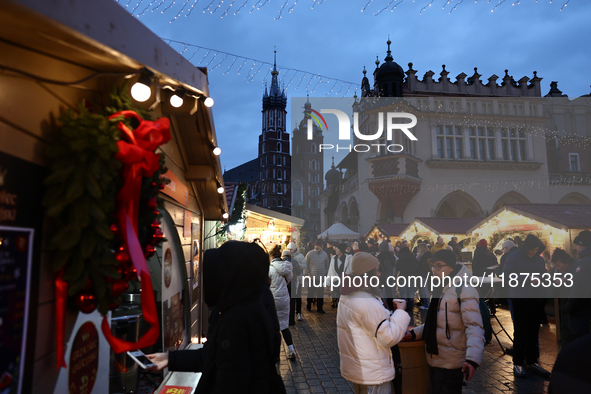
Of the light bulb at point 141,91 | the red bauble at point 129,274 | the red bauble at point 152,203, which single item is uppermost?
the light bulb at point 141,91

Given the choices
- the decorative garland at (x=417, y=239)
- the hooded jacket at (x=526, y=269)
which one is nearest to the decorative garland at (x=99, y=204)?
the hooded jacket at (x=526, y=269)

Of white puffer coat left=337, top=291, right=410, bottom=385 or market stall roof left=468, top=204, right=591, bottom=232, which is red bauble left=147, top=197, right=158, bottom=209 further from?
market stall roof left=468, top=204, right=591, bottom=232

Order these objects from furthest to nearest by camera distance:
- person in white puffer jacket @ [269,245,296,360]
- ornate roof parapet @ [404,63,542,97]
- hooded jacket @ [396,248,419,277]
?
ornate roof parapet @ [404,63,542,97], hooded jacket @ [396,248,419,277], person in white puffer jacket @ [269,245,296,360]

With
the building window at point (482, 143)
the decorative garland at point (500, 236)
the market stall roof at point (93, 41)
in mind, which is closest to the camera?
the market stall roof at point (93, 41)

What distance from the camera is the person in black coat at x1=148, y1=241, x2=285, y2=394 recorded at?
1.89 metres

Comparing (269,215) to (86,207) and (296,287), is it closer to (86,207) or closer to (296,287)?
(296,287)

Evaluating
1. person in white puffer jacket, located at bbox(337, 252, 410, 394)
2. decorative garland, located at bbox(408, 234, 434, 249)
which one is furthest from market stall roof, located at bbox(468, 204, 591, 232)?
person in white puffer jacket, located at bbox(337, 252, 410, 394)

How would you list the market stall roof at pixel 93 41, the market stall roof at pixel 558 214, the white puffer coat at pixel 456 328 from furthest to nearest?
the market stall roof at pixel 558 214 → the white puffer coat at pixel 456 328 → the market stall roof at pixel 93 41

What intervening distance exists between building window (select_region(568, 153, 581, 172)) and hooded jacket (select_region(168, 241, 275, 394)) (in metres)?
14.1

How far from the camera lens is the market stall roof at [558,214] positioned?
8.35 meters

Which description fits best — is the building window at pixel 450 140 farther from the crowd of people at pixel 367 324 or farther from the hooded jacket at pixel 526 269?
the hooded jacket at pixel 526 269

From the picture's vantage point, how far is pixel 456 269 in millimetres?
3418

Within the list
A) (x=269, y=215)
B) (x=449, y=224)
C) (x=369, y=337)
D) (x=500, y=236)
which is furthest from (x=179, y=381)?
(x=449, y=224)

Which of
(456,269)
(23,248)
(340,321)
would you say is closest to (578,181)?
(456,269)
